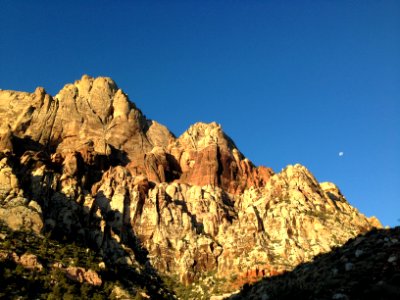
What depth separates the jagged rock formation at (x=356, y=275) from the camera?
27.6 metres

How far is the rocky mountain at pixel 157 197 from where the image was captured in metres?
112

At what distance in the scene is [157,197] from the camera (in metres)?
138

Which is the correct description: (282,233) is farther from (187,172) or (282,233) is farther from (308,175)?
(187,172)

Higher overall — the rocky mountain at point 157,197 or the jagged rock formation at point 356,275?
the rocky mountain at point 157,197

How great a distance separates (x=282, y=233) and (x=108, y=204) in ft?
168

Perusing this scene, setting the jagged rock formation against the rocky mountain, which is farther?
the rocky mountain

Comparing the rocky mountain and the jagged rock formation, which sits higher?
the rocky mountain

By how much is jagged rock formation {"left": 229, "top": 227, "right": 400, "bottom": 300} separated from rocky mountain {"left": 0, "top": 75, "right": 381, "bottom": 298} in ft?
222

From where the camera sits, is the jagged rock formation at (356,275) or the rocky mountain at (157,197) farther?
the rocky mountain at (157,197)

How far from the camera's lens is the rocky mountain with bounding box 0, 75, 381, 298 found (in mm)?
111750

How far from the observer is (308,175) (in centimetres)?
14588

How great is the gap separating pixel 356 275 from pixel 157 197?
108848 millimetres

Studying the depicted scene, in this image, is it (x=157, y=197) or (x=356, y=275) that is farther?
(x=157, y=197)

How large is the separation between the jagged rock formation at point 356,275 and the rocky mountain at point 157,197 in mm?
67570
